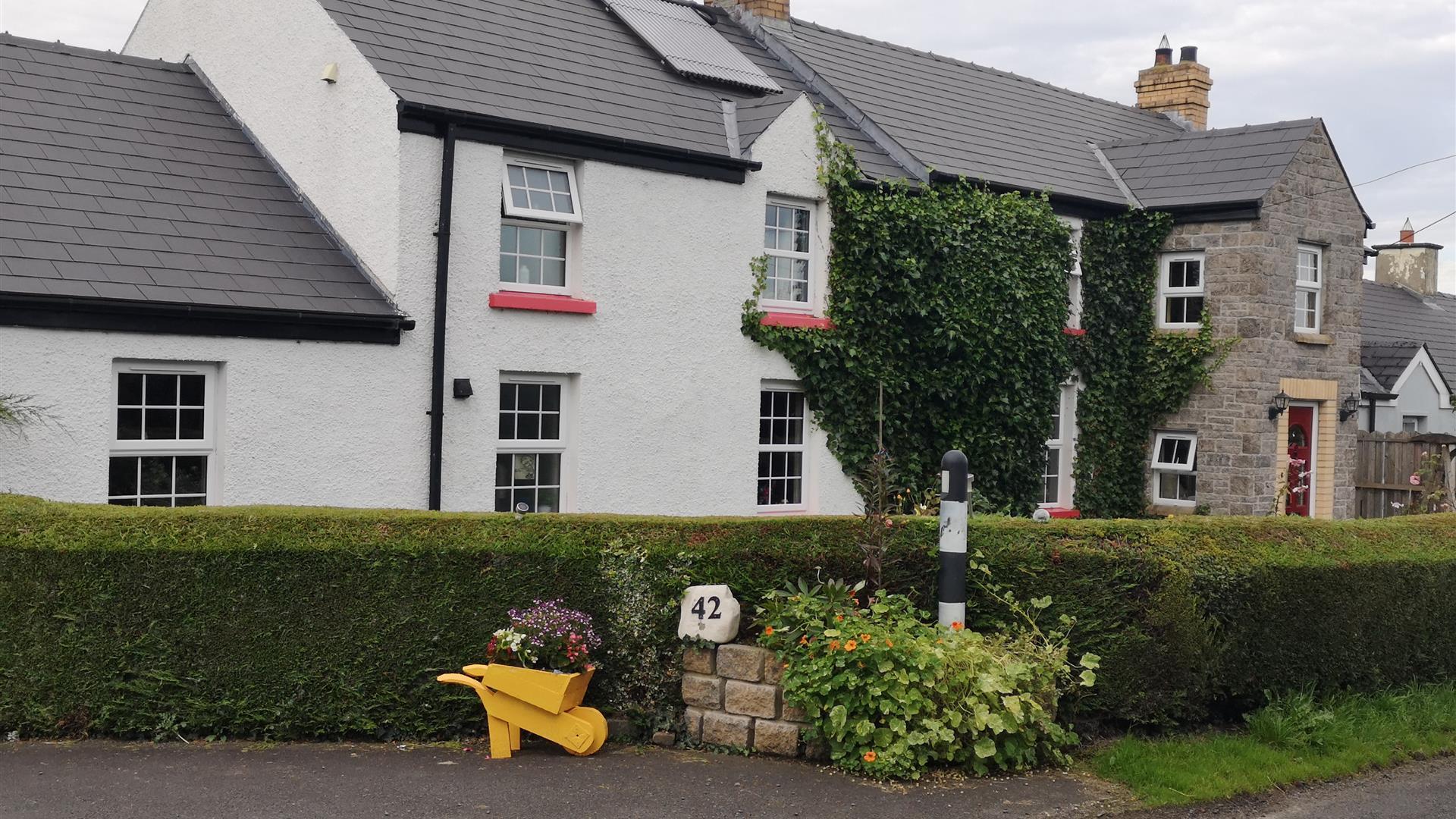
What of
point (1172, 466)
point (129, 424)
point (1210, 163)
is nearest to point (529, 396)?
point (129, 424)

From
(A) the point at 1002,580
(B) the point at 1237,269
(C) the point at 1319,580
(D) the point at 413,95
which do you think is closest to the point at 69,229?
(D) the point at 413,95

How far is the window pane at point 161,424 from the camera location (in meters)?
11.6

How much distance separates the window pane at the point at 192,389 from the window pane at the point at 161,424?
0.09 metres

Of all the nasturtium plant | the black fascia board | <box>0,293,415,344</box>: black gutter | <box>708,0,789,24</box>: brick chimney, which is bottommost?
the nasturtium plant

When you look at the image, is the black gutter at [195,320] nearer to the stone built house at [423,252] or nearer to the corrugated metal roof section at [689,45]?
the stone built house at [423,252]

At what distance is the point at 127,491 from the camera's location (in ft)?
37.8

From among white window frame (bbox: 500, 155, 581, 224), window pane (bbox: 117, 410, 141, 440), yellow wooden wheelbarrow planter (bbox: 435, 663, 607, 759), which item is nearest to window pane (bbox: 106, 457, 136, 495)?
window pane (bbox: 117, 410, 141, 440)

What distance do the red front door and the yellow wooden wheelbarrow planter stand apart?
15.9 metres

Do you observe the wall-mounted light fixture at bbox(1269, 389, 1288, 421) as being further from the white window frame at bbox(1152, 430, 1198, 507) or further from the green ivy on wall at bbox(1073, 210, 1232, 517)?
the white window frame at bbox(1152, 430, 1198, 507)

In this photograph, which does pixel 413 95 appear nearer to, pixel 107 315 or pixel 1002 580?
pixel 107 315

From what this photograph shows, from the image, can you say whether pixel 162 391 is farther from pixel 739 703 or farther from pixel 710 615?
pixel 739 703

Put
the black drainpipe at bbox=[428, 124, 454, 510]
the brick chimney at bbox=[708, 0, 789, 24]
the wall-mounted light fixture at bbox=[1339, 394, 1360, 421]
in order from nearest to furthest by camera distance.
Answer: the black drainpipe at bbox=[428, 124, 454, 510] < the brick chimney at bbox=[708, 0, 789, 24] < the wall-mounted light fixture at bbox=[1339, 394, 1360, 421]

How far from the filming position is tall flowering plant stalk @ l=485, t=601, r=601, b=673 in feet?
25.8

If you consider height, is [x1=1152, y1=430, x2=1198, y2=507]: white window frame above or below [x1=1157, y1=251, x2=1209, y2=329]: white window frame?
below
